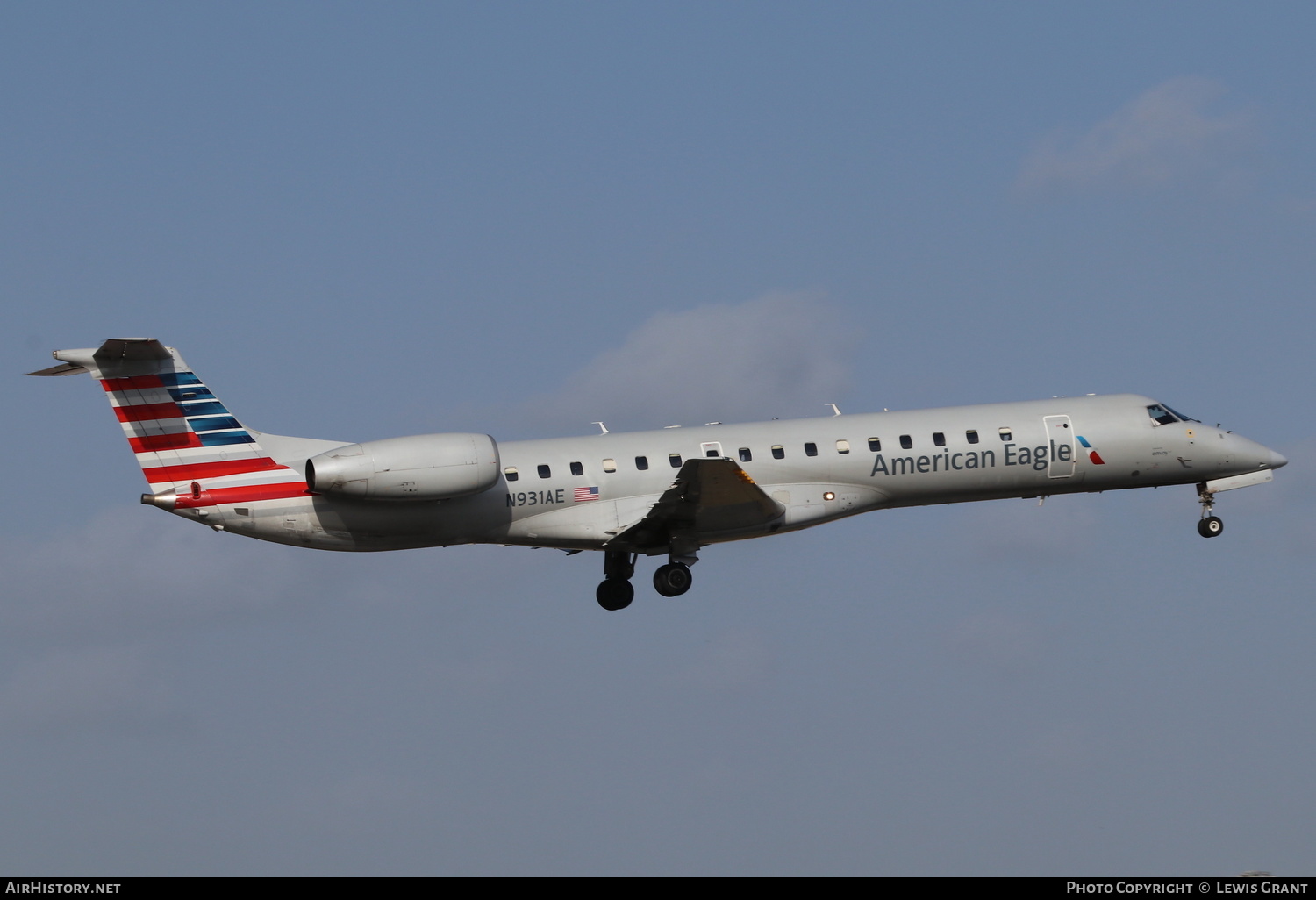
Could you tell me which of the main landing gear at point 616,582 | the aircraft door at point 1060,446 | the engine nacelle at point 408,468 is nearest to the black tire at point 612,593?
the main landing gear at point 616,582

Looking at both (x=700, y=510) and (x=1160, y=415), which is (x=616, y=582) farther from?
(x=1160, y=415)

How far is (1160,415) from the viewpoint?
104ft

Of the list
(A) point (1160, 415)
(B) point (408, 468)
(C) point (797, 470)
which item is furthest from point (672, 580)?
(A) point (1160, 415)

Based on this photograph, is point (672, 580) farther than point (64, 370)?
Yes

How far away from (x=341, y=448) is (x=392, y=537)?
188 cm

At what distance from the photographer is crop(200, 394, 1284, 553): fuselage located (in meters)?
27.7

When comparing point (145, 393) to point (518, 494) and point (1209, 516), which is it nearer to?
point (518, 494)

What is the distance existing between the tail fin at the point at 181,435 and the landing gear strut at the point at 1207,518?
16667 mm

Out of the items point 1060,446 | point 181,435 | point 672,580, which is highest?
point 181,435

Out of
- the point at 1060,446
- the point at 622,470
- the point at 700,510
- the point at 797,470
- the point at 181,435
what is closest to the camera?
the point at 181,435

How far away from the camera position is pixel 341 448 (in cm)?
2694

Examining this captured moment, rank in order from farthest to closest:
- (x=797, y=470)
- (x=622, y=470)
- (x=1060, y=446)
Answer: (x=1060, y=446), (x=797, y=470), (x=622, y=470)

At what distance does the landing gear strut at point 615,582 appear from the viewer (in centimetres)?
3034
